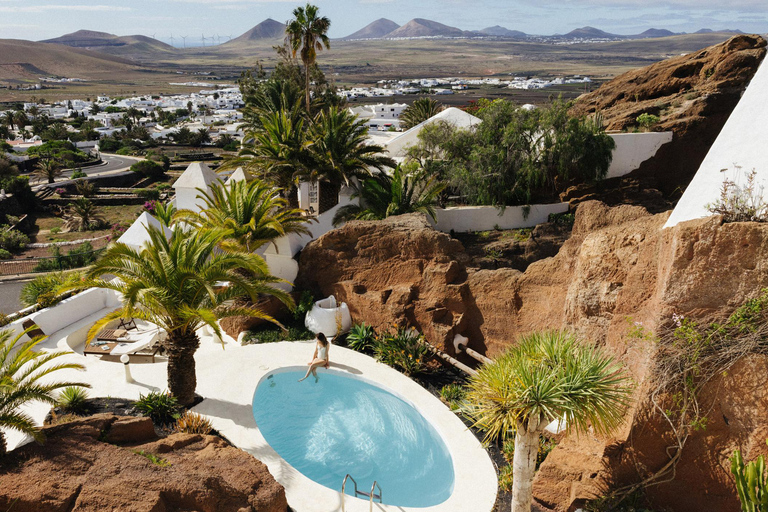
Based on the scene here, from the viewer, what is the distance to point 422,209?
739 inches

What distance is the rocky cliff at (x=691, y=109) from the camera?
883 inches

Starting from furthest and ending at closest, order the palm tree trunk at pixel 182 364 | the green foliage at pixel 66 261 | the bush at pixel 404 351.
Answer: the green foliage at pixel 66 261 → the bush at pixel 404 351 → the palm tree trunk at pixel 182 364

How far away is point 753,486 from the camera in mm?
5836

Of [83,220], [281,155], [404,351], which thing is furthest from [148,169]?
[404,351]

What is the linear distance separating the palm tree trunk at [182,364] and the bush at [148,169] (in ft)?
182

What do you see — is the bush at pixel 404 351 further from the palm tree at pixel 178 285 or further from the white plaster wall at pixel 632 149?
the white plaster wall at pixel 632 149

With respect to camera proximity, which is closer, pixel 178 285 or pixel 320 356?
pixel 178 285

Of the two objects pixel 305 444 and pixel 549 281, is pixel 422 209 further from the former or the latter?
pixel 305 444

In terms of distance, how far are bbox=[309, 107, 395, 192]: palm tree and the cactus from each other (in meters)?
14.3

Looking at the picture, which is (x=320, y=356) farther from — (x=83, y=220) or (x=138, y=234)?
(x=83, y=220)

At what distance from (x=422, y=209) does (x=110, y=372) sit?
10955mm

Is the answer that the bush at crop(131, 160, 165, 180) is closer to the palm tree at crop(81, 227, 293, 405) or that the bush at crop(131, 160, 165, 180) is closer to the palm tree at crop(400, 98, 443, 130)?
the palm tree at crop(400, 98, 443, 130)

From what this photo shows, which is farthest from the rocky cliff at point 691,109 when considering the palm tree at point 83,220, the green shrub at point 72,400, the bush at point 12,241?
the palm tree at point 83,220

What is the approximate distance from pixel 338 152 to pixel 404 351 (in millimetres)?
8588
